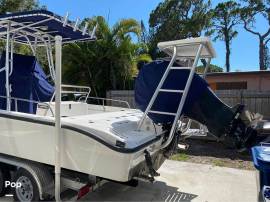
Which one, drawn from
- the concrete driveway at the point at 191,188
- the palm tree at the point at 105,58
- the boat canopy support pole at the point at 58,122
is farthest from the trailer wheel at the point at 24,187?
the palm tree at the point at 105,58

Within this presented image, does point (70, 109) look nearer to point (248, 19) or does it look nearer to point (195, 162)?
point (195, 162)

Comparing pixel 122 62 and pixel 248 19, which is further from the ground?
pixel 248 19

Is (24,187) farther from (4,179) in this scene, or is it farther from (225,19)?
(225,19)

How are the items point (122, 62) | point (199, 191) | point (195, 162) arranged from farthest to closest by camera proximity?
point (122, 62) → point (195, 162) → point (199, 191)

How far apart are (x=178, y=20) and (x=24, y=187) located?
25.2 meters

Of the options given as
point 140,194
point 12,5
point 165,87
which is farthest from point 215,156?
point 12,5

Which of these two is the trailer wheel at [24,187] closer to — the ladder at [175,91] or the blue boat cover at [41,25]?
the ladder at [175,91]

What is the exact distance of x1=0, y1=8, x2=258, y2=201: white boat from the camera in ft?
12.9

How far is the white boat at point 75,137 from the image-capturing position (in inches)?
154

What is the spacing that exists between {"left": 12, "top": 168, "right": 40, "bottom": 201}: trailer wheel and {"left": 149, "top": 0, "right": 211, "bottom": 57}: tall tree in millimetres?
23070

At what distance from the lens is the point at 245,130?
4.21 meters

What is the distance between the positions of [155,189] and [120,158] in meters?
1.90

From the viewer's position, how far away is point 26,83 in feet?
18.6

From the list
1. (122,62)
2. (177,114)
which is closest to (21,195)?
(177,114)
